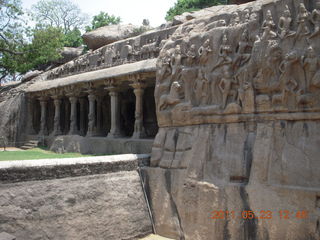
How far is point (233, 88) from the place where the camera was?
5242 millimetres

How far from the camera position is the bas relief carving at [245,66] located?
14.5 feet

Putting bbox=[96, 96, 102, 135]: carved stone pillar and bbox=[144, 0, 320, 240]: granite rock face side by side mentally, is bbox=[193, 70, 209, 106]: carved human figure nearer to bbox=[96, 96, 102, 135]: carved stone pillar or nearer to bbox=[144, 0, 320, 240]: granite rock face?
bbox=[144, 0, 320, 240]: granite rock face

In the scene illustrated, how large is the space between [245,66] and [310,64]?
104cm

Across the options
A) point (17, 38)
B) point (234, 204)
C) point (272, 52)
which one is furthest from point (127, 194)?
point (17, 38)

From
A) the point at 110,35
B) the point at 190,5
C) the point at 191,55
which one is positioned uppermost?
the point at 190,5

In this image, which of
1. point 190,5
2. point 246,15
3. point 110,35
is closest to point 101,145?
point 246,15

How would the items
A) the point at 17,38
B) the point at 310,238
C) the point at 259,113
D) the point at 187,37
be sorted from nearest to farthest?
the point at 310,238
the point at 259,113
the point at 187,37
the point at 17,38

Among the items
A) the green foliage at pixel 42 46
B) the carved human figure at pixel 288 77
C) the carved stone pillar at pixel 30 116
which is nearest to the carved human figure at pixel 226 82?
the carved human figure at pixel 288 77

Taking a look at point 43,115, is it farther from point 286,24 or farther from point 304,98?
point 304,98

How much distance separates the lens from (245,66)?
507cm

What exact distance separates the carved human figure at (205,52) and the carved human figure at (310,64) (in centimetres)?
172

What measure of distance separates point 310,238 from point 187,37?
416 cm

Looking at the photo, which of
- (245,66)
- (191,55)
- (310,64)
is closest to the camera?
(310,64)

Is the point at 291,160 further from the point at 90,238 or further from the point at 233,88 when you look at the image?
the point at 90,238
